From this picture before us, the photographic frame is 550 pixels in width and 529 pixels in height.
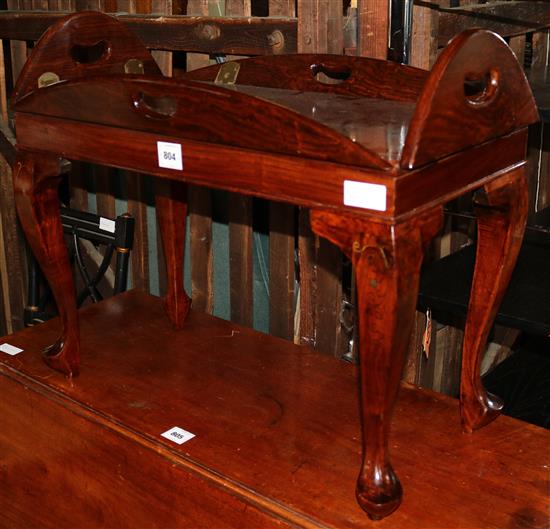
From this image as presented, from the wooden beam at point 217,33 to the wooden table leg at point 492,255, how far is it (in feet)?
2.37

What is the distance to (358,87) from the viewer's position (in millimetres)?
1515

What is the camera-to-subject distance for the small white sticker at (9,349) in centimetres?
189

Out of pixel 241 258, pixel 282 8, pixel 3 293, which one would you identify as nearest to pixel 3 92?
pixel 3 293

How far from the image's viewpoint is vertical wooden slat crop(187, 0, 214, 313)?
2.27m

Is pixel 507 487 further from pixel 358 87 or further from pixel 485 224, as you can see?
pixel 358 87

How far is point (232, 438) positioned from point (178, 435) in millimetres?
99

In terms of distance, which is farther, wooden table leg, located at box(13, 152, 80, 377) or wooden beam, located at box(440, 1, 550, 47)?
wooden beam, located at box(440, 1, 550, 47)

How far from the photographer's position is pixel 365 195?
109 centimetres

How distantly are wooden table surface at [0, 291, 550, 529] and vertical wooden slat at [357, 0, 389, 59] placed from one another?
0.65 metres

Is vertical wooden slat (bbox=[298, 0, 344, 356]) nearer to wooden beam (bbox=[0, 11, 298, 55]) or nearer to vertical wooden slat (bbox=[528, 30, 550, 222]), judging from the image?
wooden beam (bbox=[0, 11, 298, 55])

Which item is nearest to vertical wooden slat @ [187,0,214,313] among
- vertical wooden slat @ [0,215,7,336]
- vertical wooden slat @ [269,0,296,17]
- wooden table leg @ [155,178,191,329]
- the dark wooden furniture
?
wooden table leg @ [155,178,191,329]

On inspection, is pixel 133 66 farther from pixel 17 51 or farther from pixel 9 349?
pixel 17 51

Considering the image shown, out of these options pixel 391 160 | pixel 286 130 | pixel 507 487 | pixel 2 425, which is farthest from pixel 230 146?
pixel 2 425

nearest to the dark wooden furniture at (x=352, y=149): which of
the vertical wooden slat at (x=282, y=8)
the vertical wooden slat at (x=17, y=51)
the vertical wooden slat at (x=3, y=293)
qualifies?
the vertical wooden slat at (x=282, y=8)
